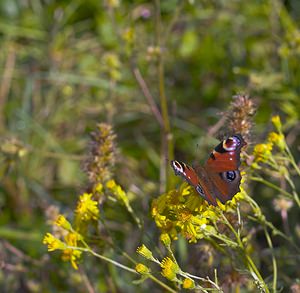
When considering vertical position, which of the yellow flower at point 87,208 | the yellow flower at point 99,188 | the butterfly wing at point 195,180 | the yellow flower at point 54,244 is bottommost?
the yellow flower at point 54,244

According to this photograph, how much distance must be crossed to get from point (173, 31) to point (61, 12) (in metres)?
0.80

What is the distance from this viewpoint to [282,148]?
208cm

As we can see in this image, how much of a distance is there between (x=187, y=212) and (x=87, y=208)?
0.40 m

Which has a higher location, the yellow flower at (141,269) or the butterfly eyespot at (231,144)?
the butterfly eyespot at (231,144)

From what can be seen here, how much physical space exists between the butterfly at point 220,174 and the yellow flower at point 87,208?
0.43m

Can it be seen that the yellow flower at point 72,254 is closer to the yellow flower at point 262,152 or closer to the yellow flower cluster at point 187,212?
the yellow flower cluster at point 187,212

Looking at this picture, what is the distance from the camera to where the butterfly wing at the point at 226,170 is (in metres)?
1.62

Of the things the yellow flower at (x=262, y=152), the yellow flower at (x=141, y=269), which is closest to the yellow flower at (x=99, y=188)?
the yellow flower at (x=141, y=269)

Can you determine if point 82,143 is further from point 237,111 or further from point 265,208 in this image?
point 237,111

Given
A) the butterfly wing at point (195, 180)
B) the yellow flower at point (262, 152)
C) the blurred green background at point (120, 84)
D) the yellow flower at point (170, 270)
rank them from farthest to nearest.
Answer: the blurred green background at point (120, 84) < the yellow flower at point (262, 152) < the yellow flower at point (170, 270) < the butterfly wing at point (195, 180)

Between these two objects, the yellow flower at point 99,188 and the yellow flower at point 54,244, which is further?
the yellow flower at point 99,188

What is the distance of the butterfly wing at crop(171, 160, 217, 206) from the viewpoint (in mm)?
1582

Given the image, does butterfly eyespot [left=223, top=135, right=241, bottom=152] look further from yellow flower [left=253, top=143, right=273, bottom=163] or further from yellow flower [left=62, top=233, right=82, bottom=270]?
yellow flower [left=62, top=233, right=82, bottom=270]

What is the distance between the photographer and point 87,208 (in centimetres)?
200
